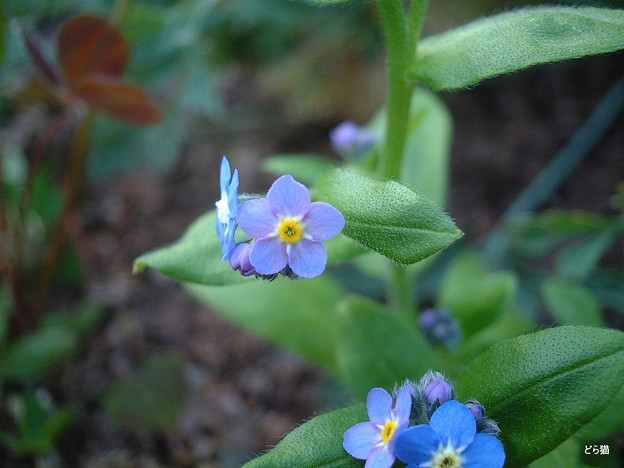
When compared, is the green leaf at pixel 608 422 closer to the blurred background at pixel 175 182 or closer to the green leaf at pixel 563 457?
the green leaf at pixel 563 457

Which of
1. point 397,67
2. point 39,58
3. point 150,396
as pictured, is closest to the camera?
point 397,67

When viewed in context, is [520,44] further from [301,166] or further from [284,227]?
[301,166]

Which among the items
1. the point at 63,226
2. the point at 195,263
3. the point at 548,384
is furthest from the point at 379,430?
the point at 63,226

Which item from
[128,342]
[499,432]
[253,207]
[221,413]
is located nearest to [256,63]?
[128,342]

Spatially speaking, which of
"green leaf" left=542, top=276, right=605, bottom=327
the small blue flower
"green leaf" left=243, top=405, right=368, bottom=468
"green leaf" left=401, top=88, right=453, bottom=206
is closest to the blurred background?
"green leaf" left=542, top=276, right=605, bottom=327

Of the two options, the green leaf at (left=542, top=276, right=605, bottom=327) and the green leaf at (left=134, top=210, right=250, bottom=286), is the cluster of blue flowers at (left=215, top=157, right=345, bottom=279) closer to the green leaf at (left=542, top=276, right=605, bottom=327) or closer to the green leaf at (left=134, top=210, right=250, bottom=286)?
the green leaf at (left=134, top=210, right=250, bottom=286)

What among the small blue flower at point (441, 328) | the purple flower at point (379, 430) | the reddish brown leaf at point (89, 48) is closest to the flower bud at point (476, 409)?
the purple flower at point (379, 430)

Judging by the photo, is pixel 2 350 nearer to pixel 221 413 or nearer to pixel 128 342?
pixel 128 342
